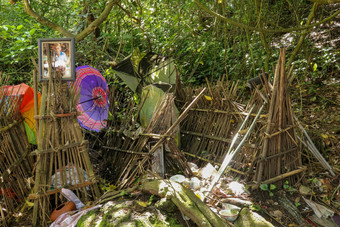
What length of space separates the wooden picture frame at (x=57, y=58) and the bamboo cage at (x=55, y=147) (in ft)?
0.26

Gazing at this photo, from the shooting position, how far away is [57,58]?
3.27m

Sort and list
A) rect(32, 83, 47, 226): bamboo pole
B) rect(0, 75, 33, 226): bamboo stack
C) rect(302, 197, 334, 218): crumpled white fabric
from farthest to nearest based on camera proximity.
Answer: rect(302, 197, 334, 218): crumpled white fabric → rect(0, 75, 33, 226): bamboo stack → rect(32, 83, 47, 226): bamboo pole

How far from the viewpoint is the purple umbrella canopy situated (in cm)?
434

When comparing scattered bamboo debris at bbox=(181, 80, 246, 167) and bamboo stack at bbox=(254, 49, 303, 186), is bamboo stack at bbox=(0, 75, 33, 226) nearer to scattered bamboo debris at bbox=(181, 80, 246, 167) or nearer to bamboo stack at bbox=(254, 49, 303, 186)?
scattered bamboo debris at bbox=(181, 80, 246, 167)

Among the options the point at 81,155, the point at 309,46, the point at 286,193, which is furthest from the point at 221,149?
the point at 309,46

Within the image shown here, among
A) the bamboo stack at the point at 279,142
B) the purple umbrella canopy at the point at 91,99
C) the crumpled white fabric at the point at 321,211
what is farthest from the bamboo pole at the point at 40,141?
the crumpled white fabric at the point at 321,211

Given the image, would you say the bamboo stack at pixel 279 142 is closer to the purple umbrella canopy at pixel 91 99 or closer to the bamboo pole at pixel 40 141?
the purple umbrella canopy at pixel 91 99

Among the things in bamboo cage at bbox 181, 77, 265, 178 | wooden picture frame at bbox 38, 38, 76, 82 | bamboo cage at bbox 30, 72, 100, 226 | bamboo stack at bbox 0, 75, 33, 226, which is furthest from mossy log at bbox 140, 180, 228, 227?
bamboo stack at bbox 0, 75, 33, 226

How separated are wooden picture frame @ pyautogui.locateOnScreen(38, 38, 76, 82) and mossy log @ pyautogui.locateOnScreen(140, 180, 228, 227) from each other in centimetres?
142

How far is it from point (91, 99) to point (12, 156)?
132 centimetres

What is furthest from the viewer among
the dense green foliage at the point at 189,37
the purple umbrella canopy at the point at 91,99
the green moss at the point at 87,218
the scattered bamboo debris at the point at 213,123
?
the dense green foliage at the point at 189,37

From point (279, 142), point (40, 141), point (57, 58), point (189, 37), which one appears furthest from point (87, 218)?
point (189, 37)

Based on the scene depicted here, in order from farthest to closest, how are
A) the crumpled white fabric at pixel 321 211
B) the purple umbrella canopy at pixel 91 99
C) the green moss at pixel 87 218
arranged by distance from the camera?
the purple umbrella canopy at pixel 91 99 < the crumpled white fabric at pixel 321 211 < the green moss at pixel 87 218

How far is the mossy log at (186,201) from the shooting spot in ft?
8.66
